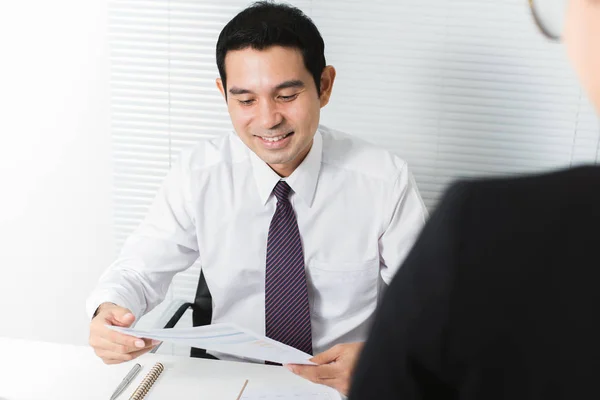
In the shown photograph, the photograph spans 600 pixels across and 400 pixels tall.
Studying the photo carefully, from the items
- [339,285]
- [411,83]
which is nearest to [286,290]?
[339,285]

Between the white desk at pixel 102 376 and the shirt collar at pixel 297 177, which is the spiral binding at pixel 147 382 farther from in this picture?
the shirt collar at pixel 297 177

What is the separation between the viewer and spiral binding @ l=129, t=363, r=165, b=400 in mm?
1316

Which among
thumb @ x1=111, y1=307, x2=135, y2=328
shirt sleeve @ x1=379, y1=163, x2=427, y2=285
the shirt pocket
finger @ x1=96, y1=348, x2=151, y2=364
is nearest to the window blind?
shirt sleeve @ x1=379, y1=163, x2=427, y2=285

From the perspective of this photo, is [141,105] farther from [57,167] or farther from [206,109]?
[57,167]

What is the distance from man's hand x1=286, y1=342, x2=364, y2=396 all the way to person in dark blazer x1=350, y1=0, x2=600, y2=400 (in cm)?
97

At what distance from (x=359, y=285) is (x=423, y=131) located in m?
0.76

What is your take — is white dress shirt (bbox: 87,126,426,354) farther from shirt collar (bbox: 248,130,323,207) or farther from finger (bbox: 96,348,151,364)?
finger (bbox: 96,348,151,364)

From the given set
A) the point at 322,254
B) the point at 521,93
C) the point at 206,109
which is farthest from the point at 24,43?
the point at 521,93

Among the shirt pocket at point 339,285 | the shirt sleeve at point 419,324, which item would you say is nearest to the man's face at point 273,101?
the shirt pocket at point 339,285

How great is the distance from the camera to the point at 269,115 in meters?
1.66

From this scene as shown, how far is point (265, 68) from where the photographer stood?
1.65m

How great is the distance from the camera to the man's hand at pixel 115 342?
1.38 m

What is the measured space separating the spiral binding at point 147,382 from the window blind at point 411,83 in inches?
45.2

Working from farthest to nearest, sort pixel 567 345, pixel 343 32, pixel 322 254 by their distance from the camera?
1. pixel 343 32
2. pixel 322 254
3. pixel 567 345
